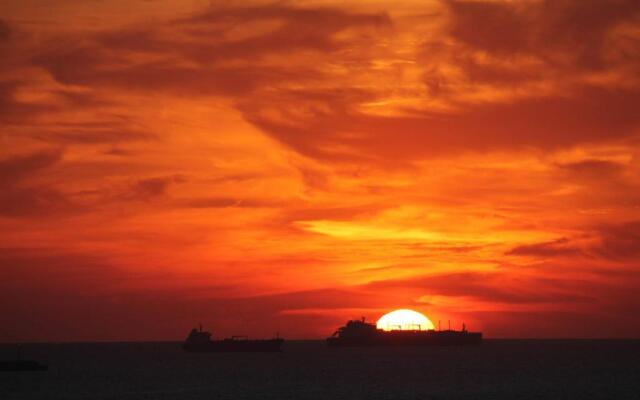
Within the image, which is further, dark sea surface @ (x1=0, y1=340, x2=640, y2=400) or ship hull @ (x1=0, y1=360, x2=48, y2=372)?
ship hull @ (x1=0, y1=360, x2=48, y2=372)

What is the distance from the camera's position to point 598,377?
142250 mm

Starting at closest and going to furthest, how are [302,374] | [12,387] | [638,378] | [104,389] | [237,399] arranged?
[237,399]
[104,389]
[12,387]
[638,378]
[302,374]

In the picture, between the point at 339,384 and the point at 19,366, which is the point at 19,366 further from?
the point at 339,384

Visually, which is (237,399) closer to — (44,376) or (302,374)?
(302,374)

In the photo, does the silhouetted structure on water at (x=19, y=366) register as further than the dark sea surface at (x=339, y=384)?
Yes

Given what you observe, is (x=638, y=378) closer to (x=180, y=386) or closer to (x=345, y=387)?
(x=345, y=387)

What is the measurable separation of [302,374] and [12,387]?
48377 mm

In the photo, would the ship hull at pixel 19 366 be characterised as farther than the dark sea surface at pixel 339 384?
Yes

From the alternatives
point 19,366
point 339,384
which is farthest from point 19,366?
point 339,384

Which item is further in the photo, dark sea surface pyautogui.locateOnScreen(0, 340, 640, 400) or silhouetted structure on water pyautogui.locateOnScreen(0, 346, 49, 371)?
silhouetted structure on water pyautogui.locateOnScreen(0, 346, 49, 371)

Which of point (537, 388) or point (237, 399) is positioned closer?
point (237, 399)

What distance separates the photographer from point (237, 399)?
335 ft

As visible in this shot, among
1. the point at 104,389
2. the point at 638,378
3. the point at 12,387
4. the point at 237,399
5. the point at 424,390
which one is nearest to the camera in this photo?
the point at 237,399

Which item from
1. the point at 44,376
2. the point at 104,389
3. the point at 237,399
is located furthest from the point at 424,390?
the point at 44,376
